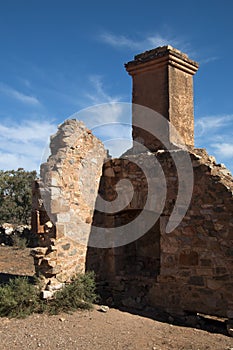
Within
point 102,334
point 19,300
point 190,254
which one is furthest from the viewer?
point 190,254

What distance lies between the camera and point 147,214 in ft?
25.8

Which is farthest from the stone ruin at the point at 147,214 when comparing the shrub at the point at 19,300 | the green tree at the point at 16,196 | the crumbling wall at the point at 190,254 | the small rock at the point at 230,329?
the green tree at the point at 16,196

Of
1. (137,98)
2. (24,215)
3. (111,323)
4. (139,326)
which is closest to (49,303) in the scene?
(111,323)

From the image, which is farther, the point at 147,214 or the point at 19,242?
the point at 19,242

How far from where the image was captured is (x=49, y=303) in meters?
5.94

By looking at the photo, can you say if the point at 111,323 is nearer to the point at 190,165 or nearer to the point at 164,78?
the point at 190,165

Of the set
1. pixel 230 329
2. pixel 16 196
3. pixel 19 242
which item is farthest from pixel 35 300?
pixel 16 196

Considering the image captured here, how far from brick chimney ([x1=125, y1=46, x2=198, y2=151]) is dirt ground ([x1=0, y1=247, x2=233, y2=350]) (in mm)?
3419

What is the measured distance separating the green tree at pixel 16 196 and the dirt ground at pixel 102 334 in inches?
689

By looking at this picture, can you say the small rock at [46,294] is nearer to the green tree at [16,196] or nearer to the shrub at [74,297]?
the shrub at [74,297]

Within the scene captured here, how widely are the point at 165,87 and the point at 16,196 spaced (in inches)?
715

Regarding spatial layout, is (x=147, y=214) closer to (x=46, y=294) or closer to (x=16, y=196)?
(x=46, y=294)

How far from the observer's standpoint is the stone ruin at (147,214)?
6.12 m

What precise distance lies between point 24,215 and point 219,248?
60.4 feet
